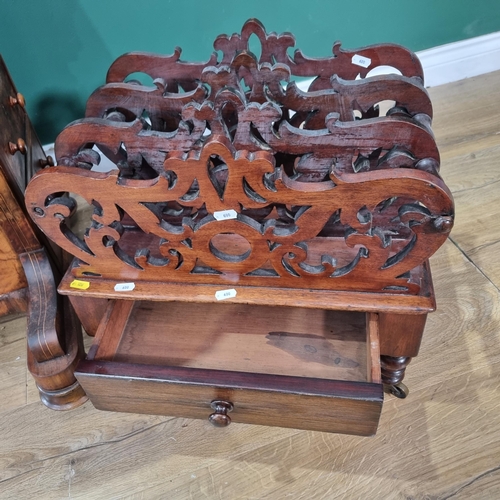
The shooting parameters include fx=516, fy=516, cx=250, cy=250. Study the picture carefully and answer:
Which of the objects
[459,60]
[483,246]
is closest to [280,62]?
[483,246]

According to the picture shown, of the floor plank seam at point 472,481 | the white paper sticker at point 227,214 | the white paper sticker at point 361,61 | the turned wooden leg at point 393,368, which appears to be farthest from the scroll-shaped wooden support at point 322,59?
the floor plank seam at point 472,481

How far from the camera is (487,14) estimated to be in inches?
61.2

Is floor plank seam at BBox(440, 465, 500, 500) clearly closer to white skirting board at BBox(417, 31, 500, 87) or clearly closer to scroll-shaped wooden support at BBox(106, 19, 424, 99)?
scroll-shaped wooden support at BBox(106, 19, 424, 99)

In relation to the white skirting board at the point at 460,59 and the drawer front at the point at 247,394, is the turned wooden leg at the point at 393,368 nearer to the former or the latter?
the drawer front at the point at 247,394

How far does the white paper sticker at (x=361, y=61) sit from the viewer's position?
0.92 metres

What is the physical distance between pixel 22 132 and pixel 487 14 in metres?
1.37

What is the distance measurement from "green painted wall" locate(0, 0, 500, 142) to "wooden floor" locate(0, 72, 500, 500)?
64 cm

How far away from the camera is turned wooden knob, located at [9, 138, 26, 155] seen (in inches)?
34.7

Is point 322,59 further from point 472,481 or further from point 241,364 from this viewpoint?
point 472,481

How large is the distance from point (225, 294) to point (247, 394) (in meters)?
0.16

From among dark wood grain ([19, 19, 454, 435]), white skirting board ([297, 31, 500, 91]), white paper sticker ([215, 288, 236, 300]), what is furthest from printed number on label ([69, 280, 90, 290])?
white skirting board ([297, 31, 500, 91])

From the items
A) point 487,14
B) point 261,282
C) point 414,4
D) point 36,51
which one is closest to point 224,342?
point 261,282

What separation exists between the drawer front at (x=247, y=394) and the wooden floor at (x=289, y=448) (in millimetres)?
94

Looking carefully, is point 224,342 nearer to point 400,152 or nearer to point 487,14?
point 400,152
